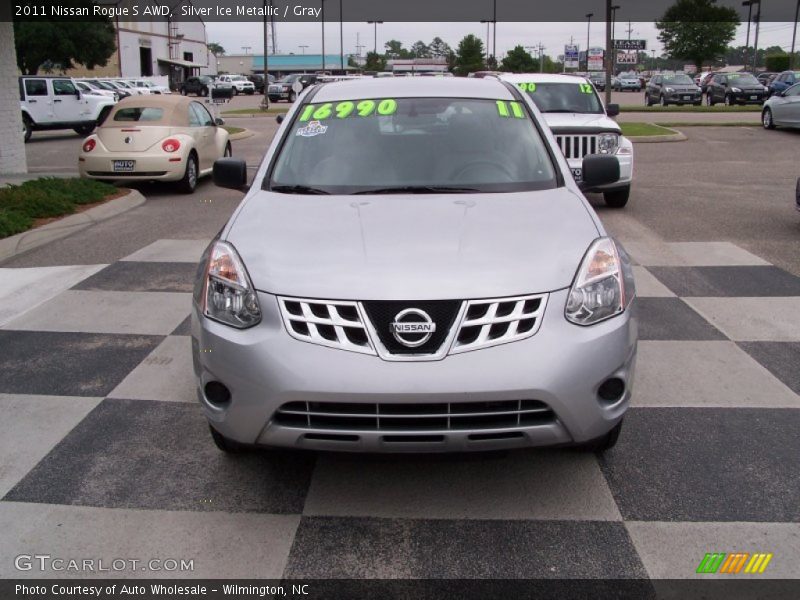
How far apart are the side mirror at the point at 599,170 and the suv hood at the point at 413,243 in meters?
0.65

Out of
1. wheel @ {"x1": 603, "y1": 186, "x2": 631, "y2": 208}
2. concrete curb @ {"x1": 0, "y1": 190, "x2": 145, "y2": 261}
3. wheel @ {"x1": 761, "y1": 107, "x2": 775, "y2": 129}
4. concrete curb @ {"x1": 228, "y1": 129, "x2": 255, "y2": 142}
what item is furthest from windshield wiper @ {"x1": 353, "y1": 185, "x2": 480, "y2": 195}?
wheel @ {"x1": 761, "y1": 107, "x2": 775, "y2": 129}

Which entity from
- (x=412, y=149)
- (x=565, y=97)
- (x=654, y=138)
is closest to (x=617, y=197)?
(x=565, y=97)

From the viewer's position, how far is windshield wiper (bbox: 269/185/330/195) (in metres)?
4.40

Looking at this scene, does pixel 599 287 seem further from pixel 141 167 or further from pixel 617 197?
pixel 141 167

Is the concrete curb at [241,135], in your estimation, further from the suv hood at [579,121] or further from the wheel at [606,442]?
the wheel at [606,442]

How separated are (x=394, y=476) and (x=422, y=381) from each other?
2.96 ft

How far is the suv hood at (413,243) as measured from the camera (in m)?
3.30

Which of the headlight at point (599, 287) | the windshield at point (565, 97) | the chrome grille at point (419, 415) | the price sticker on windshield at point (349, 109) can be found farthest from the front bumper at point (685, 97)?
the chrome grille at point (419, 415)

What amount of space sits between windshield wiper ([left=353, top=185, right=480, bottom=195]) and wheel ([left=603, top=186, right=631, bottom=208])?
734 cm

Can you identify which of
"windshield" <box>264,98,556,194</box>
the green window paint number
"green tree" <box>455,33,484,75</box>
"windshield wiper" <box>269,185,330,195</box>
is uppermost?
"green tree" <box>455,33,484,75</box>

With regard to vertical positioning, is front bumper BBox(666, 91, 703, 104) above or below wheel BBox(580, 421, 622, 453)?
above

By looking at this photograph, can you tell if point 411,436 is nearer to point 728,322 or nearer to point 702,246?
point 728,322

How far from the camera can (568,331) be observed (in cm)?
328

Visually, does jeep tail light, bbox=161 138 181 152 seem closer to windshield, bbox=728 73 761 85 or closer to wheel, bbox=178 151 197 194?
wheel, bbox=178 151 197 194
